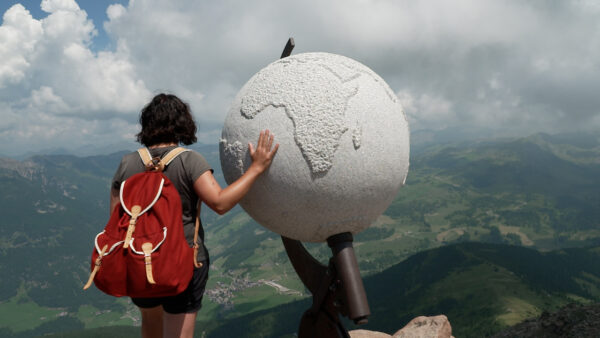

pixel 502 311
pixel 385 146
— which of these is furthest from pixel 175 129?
pixel 502 311

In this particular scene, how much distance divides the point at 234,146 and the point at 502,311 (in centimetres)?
11480

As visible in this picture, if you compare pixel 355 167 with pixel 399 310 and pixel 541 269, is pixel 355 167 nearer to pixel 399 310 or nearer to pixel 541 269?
pixel 399 310

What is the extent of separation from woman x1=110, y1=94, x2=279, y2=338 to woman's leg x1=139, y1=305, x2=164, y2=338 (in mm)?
578

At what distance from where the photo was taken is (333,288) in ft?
19.2

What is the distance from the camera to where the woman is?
162 inches

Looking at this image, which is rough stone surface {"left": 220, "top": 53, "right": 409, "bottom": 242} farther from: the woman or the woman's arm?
the woman

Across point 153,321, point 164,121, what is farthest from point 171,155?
point 153,321

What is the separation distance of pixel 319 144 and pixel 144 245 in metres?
2.54

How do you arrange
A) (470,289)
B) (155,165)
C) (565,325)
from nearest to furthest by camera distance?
(155,165) < (565,325) < (470,289)

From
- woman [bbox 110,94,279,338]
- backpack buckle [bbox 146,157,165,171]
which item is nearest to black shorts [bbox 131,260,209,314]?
woman [bbox 110,94,279,338]

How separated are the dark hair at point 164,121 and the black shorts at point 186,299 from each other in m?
1.69

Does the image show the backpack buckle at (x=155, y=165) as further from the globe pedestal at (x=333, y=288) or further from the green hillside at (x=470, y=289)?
the green hillside at (x=470, y=289)

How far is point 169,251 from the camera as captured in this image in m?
3.72

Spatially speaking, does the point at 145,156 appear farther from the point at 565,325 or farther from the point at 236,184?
the point at 565,325
